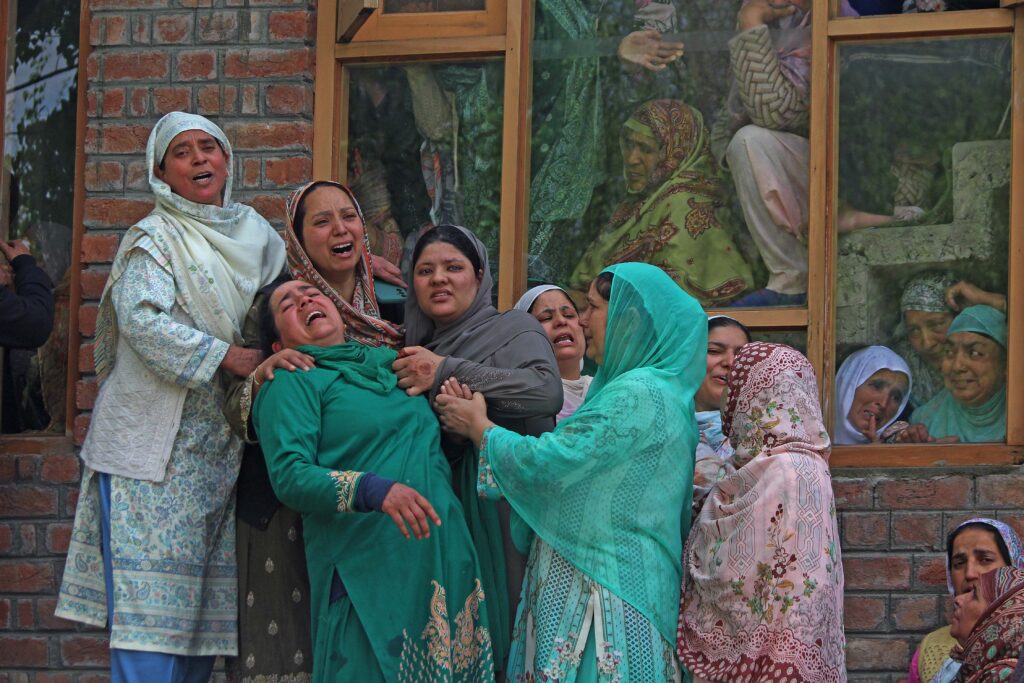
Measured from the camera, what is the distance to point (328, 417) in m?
4.43

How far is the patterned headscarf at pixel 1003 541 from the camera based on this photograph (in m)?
4.97

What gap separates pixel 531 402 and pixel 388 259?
1376 millimetres

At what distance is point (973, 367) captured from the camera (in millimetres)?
5367

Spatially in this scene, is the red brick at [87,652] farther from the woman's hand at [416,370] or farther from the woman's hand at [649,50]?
the woman's hand at [649,50]

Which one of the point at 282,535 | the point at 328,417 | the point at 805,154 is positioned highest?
the point at 805,154

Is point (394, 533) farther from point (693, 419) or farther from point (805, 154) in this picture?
point (805, 154)

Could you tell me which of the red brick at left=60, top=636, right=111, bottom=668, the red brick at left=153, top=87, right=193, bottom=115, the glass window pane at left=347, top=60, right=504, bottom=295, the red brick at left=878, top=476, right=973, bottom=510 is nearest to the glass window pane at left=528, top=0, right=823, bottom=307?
the glass window pane at left=347, top=60, right=504, bottom=295

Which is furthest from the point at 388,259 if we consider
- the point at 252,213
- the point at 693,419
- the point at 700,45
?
the point at 693,419

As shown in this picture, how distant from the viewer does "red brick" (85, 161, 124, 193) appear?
18.7 feet

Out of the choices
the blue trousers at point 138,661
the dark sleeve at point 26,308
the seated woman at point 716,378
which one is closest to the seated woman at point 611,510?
the seated woman at point 716,378

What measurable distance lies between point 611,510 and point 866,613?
4.44ft

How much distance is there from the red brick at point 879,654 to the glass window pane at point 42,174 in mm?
2615

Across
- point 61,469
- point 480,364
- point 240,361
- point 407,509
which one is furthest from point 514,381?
point 61,469

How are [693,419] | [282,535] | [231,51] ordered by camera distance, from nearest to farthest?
[693,419] → [282,535] → [231,51]
